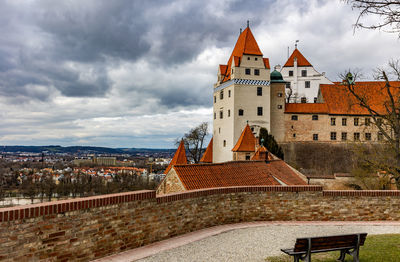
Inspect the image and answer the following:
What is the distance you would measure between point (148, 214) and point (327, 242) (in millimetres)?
3786

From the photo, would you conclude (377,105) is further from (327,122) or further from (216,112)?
(216,112)

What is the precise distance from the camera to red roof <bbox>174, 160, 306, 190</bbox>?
1459 cm

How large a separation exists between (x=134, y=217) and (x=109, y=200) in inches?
31.6

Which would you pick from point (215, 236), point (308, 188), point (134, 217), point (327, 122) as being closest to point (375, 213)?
point (308, 188)

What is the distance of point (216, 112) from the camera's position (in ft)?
150

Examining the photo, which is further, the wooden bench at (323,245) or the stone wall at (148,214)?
the wooden bench at (323,245)

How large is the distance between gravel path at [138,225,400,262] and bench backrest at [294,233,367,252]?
1.15 meters

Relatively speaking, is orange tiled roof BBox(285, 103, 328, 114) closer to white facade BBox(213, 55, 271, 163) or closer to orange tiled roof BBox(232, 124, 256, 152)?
white facade BBox(213, 55, 271, 163)

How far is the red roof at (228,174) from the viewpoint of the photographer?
14.6m

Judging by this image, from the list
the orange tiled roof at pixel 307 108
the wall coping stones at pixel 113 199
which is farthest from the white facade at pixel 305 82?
the wall coping stones at pixel 113 199

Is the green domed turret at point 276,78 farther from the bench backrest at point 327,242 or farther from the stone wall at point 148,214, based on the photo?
the bench backrest at point 327,242

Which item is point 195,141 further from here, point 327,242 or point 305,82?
point 327,242

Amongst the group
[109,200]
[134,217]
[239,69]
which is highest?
[239,69]

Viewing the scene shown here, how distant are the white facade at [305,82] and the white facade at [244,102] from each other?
59.2 ft
